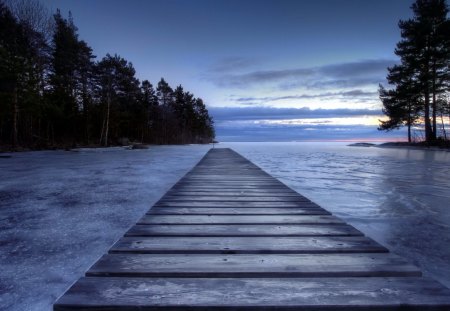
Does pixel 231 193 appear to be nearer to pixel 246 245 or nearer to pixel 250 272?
pixel 246 245

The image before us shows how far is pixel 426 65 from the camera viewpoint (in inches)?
1198

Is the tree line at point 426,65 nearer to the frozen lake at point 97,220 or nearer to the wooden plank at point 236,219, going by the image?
the frozen lake at point 97,220

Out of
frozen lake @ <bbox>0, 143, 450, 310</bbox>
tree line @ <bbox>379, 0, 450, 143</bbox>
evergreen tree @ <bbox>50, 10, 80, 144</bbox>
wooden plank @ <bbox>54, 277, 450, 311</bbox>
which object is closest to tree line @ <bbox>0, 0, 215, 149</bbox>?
evergreen tree @ <bbox>50, 10, 80, 144</bbox>

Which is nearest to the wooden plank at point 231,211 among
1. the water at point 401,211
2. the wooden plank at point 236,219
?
the wooden plank at point 236,219

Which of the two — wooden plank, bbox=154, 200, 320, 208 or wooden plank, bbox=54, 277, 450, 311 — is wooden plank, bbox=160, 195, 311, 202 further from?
wooden plank, bbox=54, 277, 450, 311

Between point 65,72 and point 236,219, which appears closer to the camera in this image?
point 236,219

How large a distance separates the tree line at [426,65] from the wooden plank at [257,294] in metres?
33.7

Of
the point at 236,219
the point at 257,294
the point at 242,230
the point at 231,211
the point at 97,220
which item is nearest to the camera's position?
the point at 257,294

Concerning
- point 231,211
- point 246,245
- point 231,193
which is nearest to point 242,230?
point 246,245

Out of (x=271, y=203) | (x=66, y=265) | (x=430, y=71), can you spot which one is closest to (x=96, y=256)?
(x=66, y=265)

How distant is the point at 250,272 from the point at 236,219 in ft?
5.14

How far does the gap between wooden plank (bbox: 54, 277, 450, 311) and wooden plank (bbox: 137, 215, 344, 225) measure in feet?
4.85

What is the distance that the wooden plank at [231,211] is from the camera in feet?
13.0

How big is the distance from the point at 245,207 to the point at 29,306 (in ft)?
9.48
